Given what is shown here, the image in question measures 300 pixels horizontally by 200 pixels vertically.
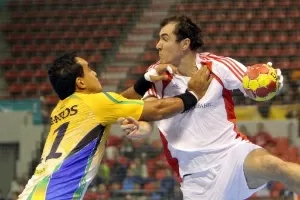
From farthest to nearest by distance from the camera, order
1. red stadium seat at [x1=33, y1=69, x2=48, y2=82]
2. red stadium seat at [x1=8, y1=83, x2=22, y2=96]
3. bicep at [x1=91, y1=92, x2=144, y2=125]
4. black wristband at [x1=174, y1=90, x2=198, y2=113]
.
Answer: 1. red stadium seat at [x1=33, y1=69, x2=48, y2=82]
2. red stadium seat at [x1=8, y1=83, x2=22, y2=96]
3. black wristband at [x1=174, y1=90, x2=198, y2=113]
4. bicep at [x1=91, y1=92, x2=144, y2=125]

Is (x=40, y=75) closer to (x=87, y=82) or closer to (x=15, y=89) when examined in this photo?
(x=15, y=89)

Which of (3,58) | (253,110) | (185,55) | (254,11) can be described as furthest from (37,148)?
(185,55)

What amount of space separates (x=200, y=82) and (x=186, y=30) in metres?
0.38

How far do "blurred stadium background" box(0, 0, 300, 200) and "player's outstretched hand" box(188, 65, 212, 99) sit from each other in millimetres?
3635

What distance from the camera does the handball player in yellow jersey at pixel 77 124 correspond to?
142 inches

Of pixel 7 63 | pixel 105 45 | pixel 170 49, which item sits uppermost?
pixel 170 49

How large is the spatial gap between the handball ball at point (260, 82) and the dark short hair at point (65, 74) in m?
0.99

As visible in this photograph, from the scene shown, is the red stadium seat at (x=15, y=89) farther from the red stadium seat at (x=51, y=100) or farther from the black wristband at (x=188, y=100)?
the black wristband at (x=188, y=100)

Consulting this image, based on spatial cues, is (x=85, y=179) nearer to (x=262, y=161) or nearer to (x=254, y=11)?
(x=262, y=161)

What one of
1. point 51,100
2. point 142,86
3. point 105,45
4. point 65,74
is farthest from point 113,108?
point 105,45

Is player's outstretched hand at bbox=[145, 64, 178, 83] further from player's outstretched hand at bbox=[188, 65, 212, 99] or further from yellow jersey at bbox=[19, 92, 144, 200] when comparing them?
yellow jersey at bbox=[19, 92, 144, 200]

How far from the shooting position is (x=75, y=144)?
3654mm

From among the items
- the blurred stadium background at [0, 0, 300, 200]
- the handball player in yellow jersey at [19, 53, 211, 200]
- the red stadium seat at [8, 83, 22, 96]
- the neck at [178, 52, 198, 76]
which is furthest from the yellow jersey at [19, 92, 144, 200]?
the red stadium seat at [8, 83, 22, 96]

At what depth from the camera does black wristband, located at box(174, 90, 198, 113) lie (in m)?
3.98
